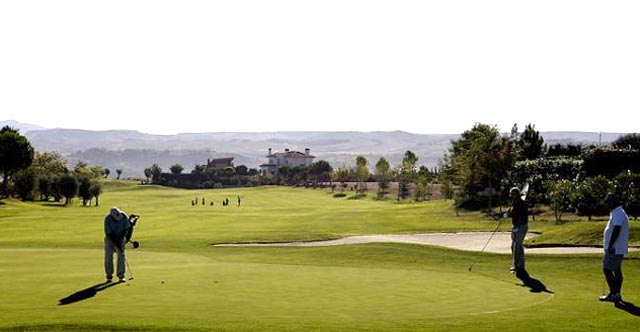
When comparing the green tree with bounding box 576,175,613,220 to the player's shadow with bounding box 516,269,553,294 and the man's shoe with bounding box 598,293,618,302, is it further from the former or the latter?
the man's shoe with bounding box 598,293,618,302

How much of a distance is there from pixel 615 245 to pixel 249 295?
8223mm

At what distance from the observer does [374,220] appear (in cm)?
6184

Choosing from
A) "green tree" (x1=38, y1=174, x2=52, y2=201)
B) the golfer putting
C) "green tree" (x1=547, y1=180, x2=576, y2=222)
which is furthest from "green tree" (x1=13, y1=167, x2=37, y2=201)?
the golfer putting

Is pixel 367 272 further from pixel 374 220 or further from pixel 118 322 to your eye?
pixel 374 220

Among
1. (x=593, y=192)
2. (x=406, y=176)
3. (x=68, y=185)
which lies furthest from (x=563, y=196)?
(x=406, y=176)

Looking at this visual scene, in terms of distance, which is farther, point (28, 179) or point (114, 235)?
point (28, 179)

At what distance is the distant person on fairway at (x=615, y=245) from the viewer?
1830 cm

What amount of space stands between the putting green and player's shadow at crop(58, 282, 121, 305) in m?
0.18

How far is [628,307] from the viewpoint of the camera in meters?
17.5

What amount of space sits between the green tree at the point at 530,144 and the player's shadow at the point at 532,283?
60688 millimetres

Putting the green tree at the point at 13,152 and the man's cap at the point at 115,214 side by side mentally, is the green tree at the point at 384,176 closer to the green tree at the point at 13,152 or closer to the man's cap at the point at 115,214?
the green tree at the point at 13,152

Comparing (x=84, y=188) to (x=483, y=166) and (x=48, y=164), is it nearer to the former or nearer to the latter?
(x=48, y=164)

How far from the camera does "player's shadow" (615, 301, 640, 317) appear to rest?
667 inches

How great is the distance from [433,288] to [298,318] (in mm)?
5729
